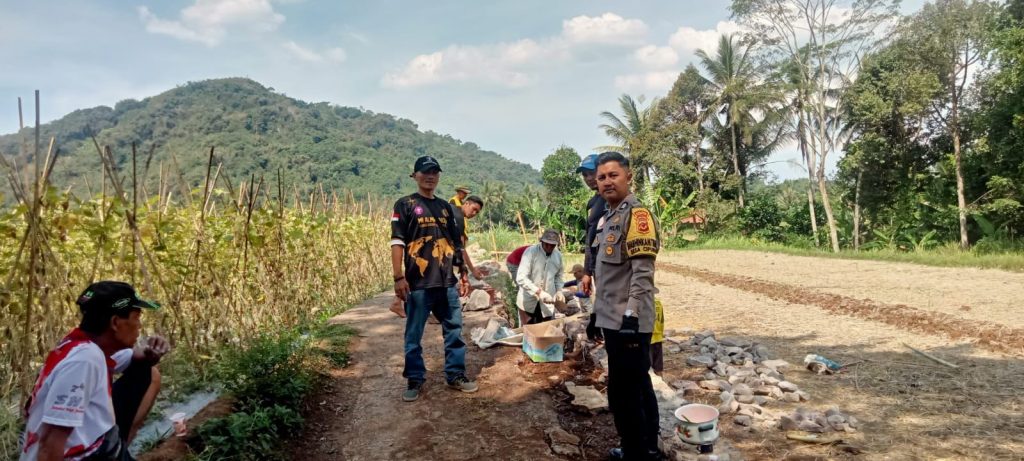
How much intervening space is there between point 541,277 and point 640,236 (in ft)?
10.2

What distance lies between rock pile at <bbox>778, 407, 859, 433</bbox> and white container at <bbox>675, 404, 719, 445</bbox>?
→ 32.0 inches

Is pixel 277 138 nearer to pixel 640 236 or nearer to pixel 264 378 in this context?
pixel 264 378

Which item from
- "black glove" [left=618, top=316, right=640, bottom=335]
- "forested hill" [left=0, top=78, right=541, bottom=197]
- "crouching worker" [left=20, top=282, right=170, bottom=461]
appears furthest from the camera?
"forested hill" [left=0, top=78, right=541, bottom=197]

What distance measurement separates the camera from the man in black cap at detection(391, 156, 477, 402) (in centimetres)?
397

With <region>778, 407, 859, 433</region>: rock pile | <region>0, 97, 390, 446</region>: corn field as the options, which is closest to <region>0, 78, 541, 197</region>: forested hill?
<region>0, 97, 390, 446</region>: corn field

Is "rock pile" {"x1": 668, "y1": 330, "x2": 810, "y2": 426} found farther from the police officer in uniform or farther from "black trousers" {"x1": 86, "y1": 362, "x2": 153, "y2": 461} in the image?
"black trousers" {"x1": 86, "y1": 362, "x2": 153, "y2": 461}

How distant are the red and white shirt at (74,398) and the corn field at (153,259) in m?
1.81

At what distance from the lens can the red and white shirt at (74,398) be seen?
1.85m

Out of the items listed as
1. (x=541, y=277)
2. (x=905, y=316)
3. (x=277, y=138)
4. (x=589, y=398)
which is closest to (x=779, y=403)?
(x=589, y=398)

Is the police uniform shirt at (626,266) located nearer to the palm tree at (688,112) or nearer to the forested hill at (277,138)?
the palm tree at (688,112)

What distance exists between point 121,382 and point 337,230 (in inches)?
286

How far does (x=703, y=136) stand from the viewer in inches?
1114

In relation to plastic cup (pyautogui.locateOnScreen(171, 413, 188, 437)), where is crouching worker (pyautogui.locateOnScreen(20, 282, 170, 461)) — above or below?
above

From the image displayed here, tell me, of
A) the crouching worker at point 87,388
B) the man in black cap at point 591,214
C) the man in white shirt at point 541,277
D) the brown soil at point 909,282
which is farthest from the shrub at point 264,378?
the brown soil at point 909,282
